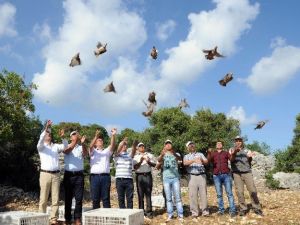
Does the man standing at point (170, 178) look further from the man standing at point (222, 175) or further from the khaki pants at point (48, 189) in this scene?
the khaki pants at point (48, 189)

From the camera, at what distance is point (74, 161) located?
9938 millimetres

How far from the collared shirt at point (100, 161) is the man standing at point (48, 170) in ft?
2.44

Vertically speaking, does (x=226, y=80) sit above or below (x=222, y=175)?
above

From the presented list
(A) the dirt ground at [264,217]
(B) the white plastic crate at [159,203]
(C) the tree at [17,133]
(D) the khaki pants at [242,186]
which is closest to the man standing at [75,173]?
(A) the dirt ground at [264,217]

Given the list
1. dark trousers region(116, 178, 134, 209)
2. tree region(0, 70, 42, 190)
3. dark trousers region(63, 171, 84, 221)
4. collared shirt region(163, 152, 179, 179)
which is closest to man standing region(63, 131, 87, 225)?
dark trousers region(63, 171, 84, 221)

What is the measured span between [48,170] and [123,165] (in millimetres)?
1926

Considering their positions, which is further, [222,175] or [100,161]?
[222,175]

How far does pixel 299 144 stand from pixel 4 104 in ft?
60.7

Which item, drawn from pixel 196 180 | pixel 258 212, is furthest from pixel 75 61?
pixel 258 212

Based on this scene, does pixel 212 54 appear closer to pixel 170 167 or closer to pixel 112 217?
pixel 170 167

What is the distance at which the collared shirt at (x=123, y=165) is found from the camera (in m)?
10.8

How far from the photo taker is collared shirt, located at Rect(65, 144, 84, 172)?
9.91m

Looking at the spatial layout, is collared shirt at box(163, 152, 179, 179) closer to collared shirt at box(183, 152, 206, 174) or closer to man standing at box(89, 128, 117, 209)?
collared shirt at box(183, 152, 206, 174)

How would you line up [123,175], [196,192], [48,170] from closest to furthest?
[48,170], [123,175], [196,192]
